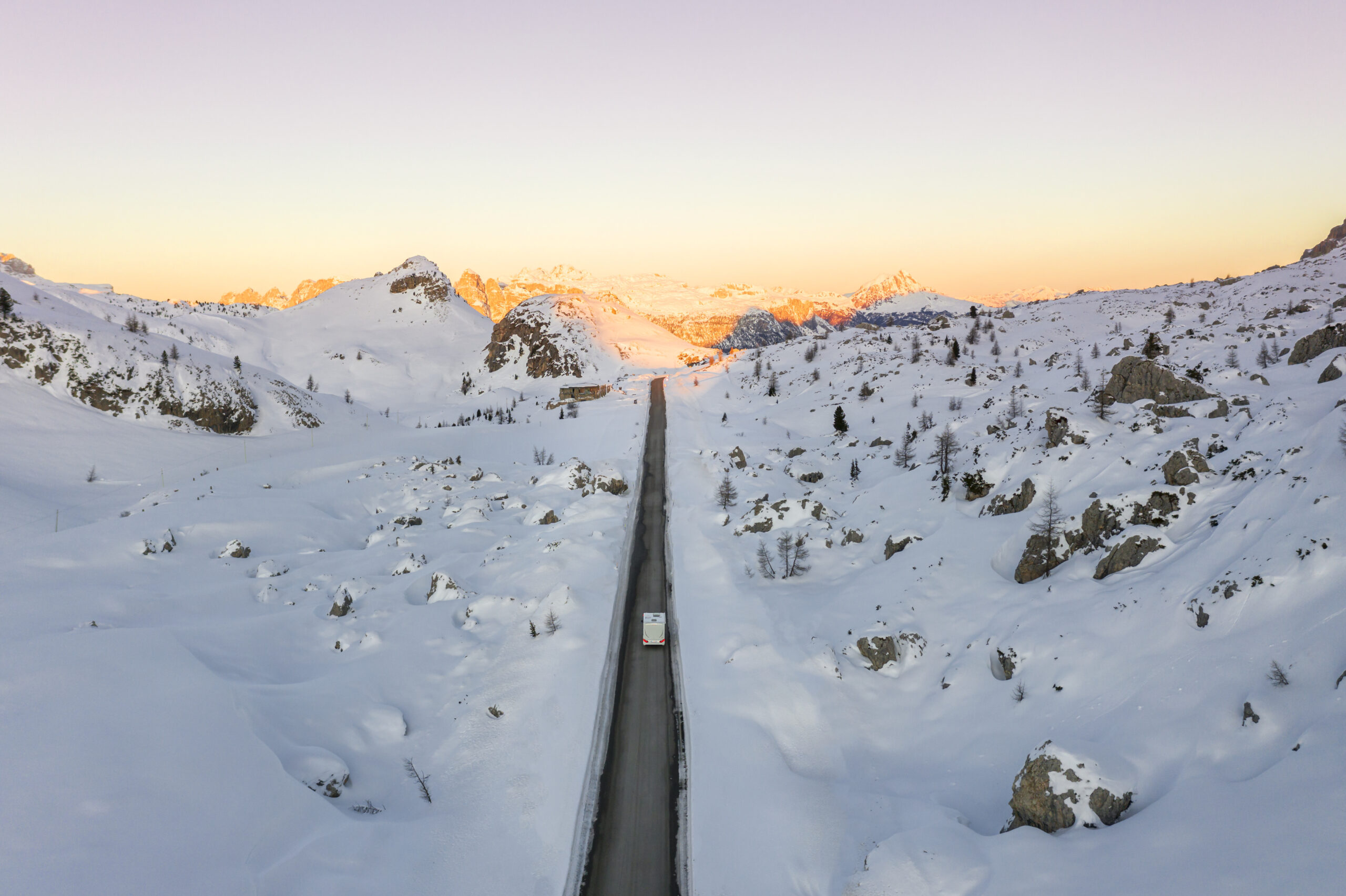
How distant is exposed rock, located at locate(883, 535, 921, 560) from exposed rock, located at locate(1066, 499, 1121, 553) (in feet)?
30.3

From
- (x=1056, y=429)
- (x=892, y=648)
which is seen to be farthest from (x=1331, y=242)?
(x=892, y=648)

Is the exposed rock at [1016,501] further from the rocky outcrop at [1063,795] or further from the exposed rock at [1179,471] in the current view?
the rocky outcrop at [1063,795]

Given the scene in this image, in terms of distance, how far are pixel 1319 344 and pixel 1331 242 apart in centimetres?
14140

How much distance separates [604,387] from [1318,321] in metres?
100

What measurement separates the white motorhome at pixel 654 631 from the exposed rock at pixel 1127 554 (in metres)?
20.9

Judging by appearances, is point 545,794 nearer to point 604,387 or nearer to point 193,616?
point 193,616

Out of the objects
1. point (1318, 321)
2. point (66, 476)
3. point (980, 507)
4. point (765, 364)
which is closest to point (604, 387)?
point (765, 364)

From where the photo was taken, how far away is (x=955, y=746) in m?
21.9

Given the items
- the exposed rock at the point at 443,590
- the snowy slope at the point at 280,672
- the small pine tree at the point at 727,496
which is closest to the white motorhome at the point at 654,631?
the snowy slope at the point at 280,672

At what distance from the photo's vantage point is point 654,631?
32156 mm

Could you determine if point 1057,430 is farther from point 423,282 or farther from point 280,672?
point 423,282

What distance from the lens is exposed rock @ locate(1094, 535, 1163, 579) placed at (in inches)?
963

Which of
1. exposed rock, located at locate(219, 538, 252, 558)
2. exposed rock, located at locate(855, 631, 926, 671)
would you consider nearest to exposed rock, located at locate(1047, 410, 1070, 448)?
exposed rock, located at locate(855, 631, 926, 671)

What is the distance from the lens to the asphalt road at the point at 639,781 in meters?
19.2
